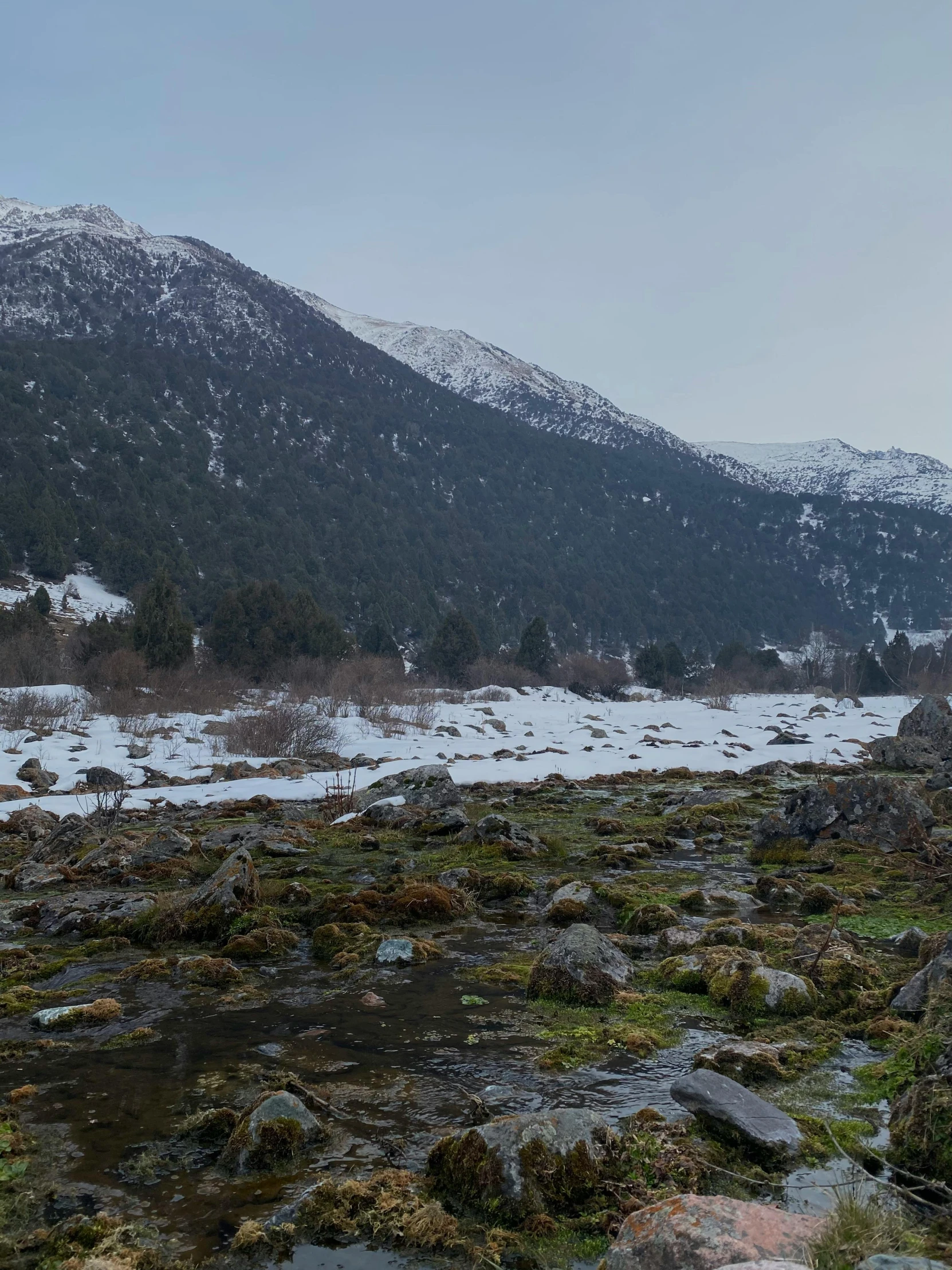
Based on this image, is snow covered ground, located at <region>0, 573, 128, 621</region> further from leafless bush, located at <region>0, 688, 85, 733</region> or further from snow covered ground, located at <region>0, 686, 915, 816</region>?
snow covered ground, located at <region>0, 686, 915, 816</region>

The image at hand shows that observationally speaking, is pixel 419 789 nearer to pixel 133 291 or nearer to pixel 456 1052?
pixel 456 1052

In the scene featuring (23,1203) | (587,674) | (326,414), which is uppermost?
(326,414)

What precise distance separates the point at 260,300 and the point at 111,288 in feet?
98.3

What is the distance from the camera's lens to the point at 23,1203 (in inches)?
128

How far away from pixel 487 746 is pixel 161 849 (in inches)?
595

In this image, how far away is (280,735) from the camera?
2252 centimetres

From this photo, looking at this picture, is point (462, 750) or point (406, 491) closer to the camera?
point (462, 750)

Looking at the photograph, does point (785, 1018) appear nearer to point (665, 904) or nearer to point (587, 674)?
point (665, 904)

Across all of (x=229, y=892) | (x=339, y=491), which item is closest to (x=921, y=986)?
(x=229, y=892)

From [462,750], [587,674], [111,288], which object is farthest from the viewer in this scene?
[111,288]

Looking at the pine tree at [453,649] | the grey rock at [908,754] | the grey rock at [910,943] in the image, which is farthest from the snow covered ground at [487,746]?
the pine tree at [453,649]

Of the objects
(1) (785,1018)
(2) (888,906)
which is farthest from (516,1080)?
(2) (888,906)

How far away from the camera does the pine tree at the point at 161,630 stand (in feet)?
118

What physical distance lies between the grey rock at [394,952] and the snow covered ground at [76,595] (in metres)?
56.4
